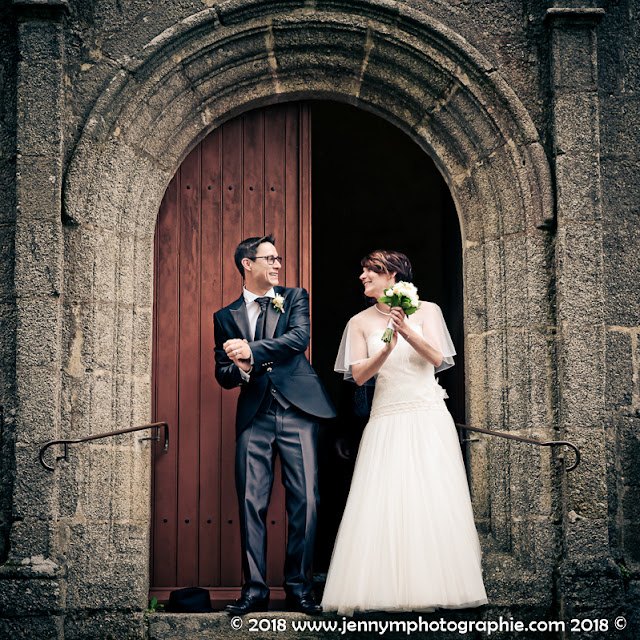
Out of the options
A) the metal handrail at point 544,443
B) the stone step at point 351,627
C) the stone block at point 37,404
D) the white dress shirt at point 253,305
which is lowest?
the stone step at point 351,627

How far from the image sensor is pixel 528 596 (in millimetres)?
5152

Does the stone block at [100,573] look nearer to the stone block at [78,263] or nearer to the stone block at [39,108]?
the stone block at [78,263]

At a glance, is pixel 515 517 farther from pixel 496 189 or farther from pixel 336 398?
pixel 336 398

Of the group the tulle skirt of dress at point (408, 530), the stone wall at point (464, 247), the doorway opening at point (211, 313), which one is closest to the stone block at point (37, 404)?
the stone wall at point (464, 247)

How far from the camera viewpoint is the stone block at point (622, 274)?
5.41 meters

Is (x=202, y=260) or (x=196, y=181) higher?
(x=196, y=181)

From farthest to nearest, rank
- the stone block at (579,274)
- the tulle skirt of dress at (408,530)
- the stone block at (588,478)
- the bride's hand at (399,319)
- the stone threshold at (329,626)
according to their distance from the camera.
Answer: the stone block at (579,274), the stone block at (588,478), the stone threshold at (329,626), the bride's hand at (399,319), the tulle skirt of dress at (408,530)

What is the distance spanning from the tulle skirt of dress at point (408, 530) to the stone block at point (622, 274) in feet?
4.34

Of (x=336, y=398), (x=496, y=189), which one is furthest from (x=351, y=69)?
(x=336, y=398)

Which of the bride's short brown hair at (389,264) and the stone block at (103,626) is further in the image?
the bride's short brown hair at (389,264)

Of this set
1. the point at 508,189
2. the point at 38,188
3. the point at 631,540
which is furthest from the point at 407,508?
the point at 38,188

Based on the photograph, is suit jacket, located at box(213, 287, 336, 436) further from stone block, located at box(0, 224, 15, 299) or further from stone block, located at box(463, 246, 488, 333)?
stone block, located at box(0, 224, 15, 299)

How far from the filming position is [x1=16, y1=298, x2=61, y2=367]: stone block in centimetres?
518

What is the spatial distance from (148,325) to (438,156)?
219cm
